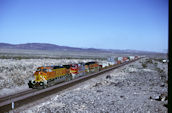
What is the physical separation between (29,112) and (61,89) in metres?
7.58

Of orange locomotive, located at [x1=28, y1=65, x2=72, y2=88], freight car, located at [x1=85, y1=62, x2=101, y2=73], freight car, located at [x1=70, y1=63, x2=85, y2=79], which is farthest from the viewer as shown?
freight car, located at [x1=85, y1=62, x2=101, y2=73]

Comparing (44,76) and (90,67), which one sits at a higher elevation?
(44,76)

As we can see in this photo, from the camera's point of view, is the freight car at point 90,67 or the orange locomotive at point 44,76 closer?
the orange locomotive at point 44,76

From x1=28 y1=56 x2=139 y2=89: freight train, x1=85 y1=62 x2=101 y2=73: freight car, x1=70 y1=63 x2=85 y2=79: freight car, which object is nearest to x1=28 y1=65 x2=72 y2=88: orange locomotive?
x1=28 y1=56 x2=139 y2=89: freight train

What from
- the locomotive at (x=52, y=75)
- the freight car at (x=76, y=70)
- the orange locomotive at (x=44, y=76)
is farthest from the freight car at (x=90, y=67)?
the orange locomotive at (x=44, y=76)

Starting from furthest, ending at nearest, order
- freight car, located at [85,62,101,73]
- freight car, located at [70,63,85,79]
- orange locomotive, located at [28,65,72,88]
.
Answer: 1. freight car, located at [85,62,101,73]
2. freight car, located at [70,63,85,79]
3. orange locomotive, located at [28,65,72,88]

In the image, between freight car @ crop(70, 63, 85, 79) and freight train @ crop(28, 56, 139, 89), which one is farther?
Result: freight car @ crop(70, 63, 85, 79)

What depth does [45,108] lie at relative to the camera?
1081 centimetres

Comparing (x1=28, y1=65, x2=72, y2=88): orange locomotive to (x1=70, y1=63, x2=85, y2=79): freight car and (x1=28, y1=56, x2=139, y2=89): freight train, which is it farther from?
(x1=70, y1=63, x2=85, y2=79): freight car

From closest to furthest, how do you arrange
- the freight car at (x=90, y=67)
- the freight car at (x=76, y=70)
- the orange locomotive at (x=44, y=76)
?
1. the orange locomotive at (x=44, y=76)
2. the freight car at (x=76, y=70)
3. the freight car at (x=90, y=67)

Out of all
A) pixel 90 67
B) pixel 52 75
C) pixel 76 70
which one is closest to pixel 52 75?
pixel 52 75

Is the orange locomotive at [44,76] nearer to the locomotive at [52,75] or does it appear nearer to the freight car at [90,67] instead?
the locomotive at [52,75]

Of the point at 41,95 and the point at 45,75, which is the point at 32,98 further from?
the point at 45,75

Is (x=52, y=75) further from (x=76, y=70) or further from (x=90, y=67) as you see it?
(x=90, y=67)
